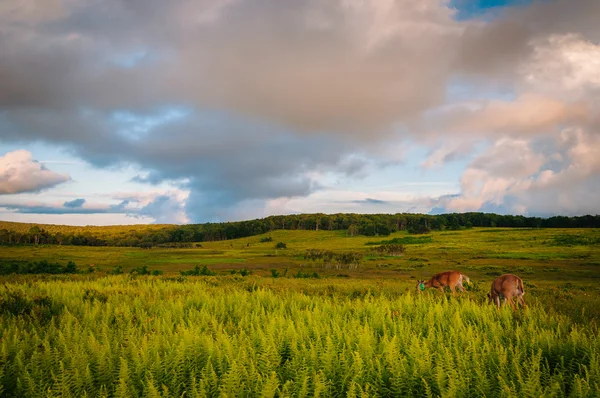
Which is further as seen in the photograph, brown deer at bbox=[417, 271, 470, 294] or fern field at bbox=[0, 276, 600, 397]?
brown deer at bbox=[417, 271, 470, 294]

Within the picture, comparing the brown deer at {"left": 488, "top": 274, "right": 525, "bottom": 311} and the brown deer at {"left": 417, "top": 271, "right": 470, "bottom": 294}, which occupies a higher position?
the brown deer at {"left": 488, "top": 274, "right": 525, "bottom": 311}

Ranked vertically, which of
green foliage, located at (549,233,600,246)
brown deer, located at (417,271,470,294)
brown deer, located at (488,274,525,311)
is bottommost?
green foliage, located at (549,233,600,246)

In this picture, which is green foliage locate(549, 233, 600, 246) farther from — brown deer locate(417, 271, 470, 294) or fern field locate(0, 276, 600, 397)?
fern field locate(0, 276, 600, 397)

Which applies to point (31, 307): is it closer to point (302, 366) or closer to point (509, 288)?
point (302, 366)

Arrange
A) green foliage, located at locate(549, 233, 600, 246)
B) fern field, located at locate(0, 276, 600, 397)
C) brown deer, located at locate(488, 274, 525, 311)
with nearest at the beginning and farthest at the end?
fern field, located at locate(0, 276, 600, 397), brown deer, located at locate(488, 274, 525, 311), green foliage, located at locate(549, 233, 600, 246)

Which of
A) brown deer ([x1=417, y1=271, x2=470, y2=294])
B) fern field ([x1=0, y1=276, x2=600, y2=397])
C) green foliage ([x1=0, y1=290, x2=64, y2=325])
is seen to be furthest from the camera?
brown deer ([x1=417, y1=271, x2=470, y2=294])

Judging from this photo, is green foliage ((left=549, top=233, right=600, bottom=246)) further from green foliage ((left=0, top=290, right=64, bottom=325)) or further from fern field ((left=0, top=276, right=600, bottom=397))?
green foliage ((left=0, top=290, right=64, bottom=325))

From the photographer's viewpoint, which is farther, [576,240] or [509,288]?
[576,240]

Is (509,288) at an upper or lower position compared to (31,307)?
lower

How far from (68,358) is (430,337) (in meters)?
6.62

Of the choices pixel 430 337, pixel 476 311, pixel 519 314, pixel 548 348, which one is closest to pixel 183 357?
pixel 430 337

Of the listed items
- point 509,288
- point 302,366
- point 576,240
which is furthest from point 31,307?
point 576,240

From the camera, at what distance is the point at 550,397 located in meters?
4.52

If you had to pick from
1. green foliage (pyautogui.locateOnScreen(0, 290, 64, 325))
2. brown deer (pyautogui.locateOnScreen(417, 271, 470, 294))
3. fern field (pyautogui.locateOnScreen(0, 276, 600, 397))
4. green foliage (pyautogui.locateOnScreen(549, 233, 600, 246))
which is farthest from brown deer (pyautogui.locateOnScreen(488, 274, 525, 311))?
green foliage (pyautogui.locateOnScreen(549, 233, 600, 246))
